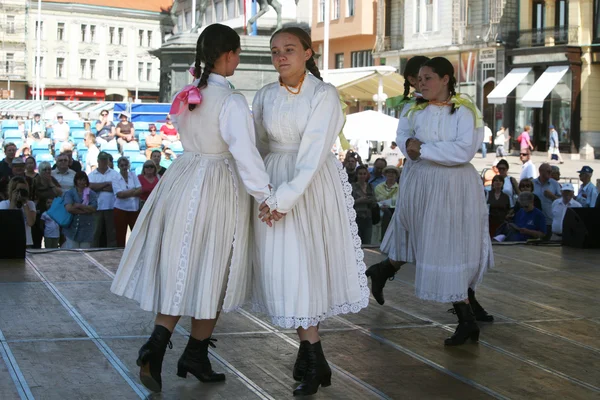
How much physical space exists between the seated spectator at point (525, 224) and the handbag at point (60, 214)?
4.99m

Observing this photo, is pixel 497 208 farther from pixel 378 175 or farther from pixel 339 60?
pixel 339 60

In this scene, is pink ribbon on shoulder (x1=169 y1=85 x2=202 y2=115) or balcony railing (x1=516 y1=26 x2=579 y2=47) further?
balcony railing (x1=516 y1=26 x2=579 y2=47)

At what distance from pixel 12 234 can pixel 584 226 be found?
5.71m

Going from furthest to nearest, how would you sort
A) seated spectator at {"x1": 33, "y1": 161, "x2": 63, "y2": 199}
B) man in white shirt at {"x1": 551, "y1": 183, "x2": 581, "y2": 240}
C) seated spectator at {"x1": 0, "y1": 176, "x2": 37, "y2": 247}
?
man in white shirt at {"x1": 551, "y1": 183, "x2": 581, "y2": 240} < seated spectator at {"x1": 33, "y1": 161, "x2": 63, "y2": 199} < seated spectator at {"x1": 0, "y1": 176, "x2": 37, "y2": 247}

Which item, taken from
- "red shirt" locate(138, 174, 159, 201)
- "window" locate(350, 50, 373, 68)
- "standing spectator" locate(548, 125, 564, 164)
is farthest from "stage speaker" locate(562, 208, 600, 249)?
"window" locate(350, 50, 373, 68)

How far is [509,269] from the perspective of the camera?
930 cm

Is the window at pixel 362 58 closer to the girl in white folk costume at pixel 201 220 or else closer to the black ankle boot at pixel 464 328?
the black ankle boot at pixel 464 328

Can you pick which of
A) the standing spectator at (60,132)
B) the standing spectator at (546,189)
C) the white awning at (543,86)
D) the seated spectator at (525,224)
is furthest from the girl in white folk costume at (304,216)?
the white awning at (543,86)

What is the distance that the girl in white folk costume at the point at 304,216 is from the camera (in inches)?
201

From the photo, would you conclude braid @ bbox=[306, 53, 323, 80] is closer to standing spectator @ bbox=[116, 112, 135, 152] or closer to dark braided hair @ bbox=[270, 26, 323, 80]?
dark braided hair @ bbox=[270, 26, 323, 80]

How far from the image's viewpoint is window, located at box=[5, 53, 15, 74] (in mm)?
81000

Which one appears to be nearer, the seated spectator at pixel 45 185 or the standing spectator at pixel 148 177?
the seated spectator at pixel 45 185

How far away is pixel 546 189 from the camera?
45.7 ft

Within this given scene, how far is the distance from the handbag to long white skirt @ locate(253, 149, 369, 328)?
22.3 feet
